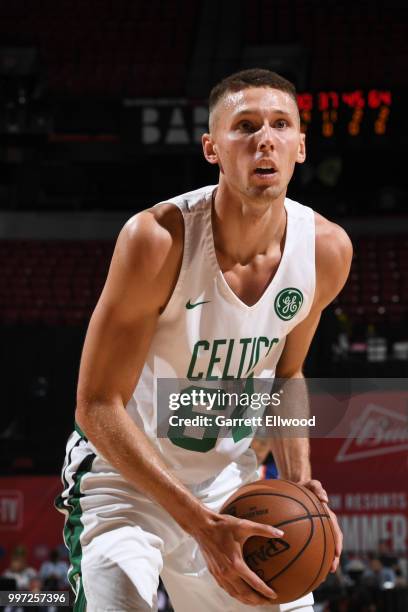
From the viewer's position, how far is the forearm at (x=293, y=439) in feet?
9.50

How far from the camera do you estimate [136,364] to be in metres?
2.56

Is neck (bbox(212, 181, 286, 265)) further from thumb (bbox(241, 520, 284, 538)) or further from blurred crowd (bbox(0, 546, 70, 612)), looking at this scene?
blurred crowd (bbox(0, 546, 70, 612))

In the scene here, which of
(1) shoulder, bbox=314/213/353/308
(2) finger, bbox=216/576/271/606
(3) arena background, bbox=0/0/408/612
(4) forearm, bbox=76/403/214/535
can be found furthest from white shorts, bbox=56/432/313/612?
(3) arena background, bbox=0/0/408/612

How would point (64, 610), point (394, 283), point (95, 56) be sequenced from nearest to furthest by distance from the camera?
1. point (64, 610)
2. point (394, 283)
3. point (95, 56)

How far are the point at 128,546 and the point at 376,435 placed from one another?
5182mm

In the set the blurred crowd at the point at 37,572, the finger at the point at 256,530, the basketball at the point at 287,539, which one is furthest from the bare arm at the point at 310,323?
the blurred crowd at the point at 37,572

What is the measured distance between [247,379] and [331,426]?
40.5 inches

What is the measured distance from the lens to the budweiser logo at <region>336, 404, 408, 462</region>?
6445mm

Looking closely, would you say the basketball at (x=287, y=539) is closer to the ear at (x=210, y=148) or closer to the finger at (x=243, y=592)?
the finger at (x=243, y=592)

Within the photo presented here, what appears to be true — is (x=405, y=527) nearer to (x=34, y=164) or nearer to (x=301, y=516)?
(x=301, y=516)

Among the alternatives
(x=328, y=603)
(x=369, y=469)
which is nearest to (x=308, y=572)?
(x=328, y=603)

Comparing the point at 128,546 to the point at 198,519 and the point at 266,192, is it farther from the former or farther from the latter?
the point at 266,192

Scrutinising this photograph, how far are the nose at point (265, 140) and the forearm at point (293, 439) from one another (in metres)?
0.83

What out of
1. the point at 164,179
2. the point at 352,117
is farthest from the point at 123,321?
the point at 164,179
